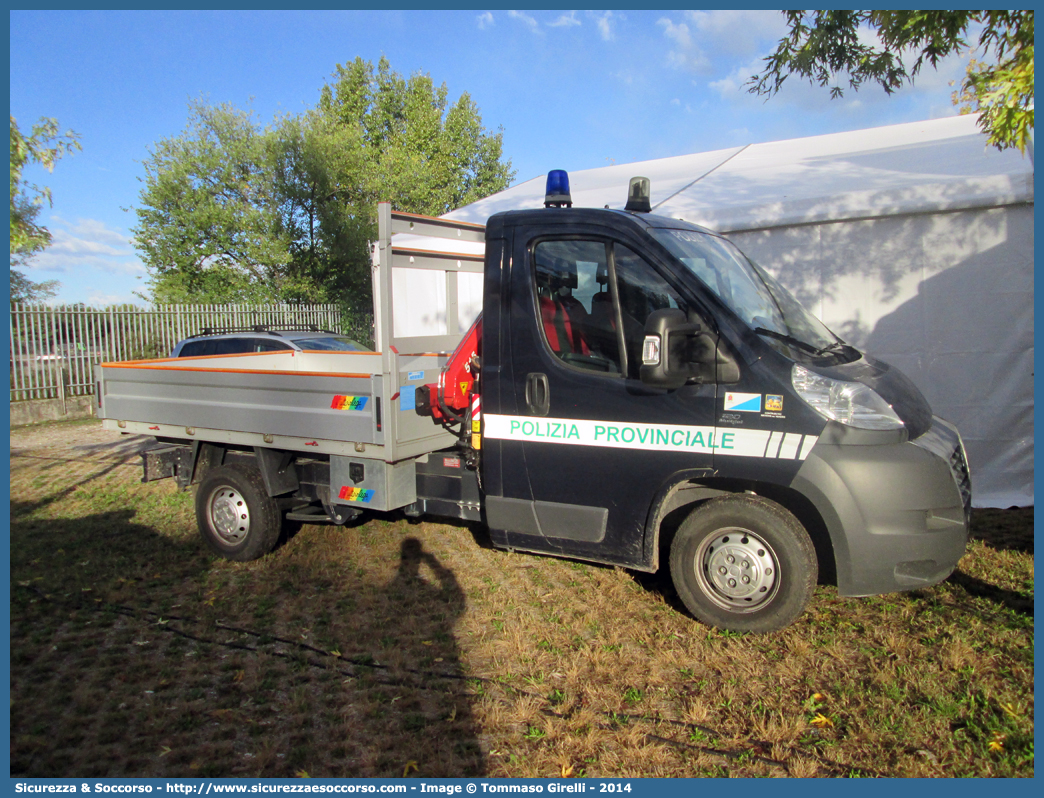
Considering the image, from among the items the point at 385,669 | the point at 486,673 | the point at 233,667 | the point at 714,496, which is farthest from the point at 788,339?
the point at 233,667

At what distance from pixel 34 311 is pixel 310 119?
A: 47.4ft

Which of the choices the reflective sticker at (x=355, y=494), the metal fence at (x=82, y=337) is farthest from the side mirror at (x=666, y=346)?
the metal fence at (x=82, y=337)

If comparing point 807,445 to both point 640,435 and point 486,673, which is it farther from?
point 486,673

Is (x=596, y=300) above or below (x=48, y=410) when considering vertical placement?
above

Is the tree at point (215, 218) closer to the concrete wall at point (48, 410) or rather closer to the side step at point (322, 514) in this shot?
the concrete wall at point (48, 410)

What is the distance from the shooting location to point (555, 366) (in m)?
4.36

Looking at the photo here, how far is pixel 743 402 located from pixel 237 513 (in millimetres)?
3944

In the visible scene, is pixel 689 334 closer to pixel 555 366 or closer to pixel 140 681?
pixel 555 366

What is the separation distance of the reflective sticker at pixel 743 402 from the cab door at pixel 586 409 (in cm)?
10

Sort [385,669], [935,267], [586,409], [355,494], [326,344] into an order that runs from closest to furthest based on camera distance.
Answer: [385,669] → [586,409] → [355,494] → [935,267] → [326,344]

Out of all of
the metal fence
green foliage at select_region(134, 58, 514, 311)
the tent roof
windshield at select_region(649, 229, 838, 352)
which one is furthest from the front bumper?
green foliage at select_region(134, 58, 514, 311)

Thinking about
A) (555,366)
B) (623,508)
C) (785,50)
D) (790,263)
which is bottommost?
(623,508)

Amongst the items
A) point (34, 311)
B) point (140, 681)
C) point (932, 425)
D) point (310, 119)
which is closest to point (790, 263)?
point (932, 425)

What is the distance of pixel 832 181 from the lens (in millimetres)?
7930
